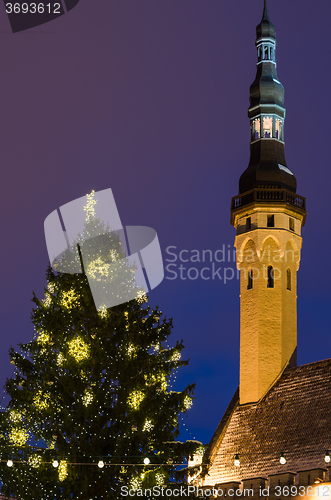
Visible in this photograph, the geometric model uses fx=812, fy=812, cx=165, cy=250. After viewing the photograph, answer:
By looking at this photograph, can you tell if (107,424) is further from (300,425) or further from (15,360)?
(300,425)

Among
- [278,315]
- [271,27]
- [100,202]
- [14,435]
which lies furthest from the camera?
[271,27]

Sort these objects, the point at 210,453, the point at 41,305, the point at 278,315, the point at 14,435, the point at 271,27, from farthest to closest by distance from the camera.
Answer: the point at 271,27
the point at 278,315
the point at 210,453
the point at 41,305
the point at 14,435

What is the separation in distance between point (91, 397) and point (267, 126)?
18.9m

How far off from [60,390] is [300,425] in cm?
973

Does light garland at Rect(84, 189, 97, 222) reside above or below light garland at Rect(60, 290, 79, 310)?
above

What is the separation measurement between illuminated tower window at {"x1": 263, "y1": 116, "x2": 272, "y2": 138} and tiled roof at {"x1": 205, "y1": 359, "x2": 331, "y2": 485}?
11.5m

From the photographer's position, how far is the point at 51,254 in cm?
2670

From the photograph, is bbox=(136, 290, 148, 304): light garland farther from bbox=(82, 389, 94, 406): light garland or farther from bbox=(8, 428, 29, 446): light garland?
bbox=(8, 428, 29, 446): light garland

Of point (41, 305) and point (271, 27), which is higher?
point (271, 27)

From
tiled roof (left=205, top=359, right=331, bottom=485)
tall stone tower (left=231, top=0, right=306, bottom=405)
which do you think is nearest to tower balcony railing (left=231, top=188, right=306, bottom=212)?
tall stone tower (left=231, top=0, right=306, bottom=405)

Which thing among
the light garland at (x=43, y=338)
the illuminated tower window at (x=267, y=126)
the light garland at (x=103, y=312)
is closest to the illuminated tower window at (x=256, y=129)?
the illuminated tower window at (x=267, y=126)

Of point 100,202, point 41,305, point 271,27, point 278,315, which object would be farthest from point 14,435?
point 271,27

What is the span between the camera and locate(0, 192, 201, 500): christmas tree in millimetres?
23312

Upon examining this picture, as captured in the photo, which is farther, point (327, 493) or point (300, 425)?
point (300, 425)
